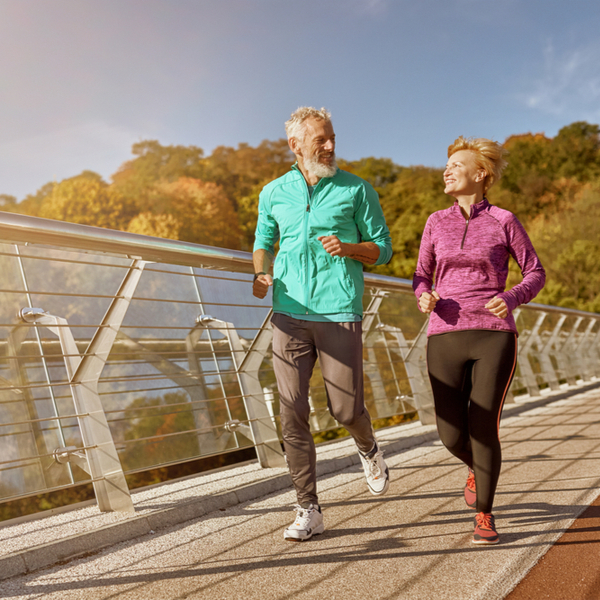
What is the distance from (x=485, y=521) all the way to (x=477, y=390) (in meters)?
0.54

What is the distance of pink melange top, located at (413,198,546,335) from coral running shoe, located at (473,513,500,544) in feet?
2.61

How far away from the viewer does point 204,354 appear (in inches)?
169

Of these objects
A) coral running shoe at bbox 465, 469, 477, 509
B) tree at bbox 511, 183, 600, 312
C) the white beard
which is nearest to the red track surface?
coral running shoe at bbox 465, 469, 477, 509

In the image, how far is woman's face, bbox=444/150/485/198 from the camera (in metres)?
3.26

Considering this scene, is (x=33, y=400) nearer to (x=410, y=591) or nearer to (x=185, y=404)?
(x=185, y=404)

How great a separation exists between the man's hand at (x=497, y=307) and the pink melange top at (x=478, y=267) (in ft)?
0.26

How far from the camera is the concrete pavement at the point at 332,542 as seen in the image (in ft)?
7.93

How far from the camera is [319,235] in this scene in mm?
3219

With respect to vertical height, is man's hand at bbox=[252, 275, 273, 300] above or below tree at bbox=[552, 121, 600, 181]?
below

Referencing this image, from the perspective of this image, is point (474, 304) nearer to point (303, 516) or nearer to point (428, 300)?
point (428, 300)

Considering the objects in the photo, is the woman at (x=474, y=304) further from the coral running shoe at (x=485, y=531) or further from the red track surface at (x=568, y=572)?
the red track surface at (x=568, y=572)

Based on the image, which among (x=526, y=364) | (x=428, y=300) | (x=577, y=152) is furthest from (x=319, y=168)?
(x=577, y=152)

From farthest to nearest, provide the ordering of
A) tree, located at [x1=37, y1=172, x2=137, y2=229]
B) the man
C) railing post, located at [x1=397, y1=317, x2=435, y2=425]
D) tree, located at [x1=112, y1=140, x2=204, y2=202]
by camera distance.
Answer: tree, located at [x1=112, y1=140, x2=204, y2=202] < tree, located at [x1=37, y1=172, x2=137, y2=229] < railing post, located at [x1=397, y1=317, x2=435, y2=425] < the man

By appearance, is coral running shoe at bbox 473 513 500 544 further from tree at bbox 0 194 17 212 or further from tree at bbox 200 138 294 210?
tree at bbox 0 194 17 212
